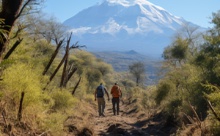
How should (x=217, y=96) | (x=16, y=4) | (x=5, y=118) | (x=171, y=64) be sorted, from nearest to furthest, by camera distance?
(x=16, y=4) → (x=217, y=96) → (x=5, y=118) → (x=171, y=64)

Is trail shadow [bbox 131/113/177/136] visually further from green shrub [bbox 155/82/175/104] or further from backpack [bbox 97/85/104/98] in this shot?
backpack [bbox 97/85/104/98]

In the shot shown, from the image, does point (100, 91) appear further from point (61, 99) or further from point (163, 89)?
point (163, 89)

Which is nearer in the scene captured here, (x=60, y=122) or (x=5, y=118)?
(x=5, y=118)

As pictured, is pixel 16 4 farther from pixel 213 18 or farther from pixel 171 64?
pixel 171 64

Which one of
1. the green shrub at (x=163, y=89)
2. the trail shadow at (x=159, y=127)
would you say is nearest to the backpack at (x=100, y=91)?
the trail shadow at (x=159, y=127)

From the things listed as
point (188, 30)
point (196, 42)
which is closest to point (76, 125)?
point (196, 42)

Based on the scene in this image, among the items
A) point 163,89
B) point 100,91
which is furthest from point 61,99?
point 163,89

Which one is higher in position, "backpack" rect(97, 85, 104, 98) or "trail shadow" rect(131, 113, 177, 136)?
"backpack" rect(97, 85, 104, 98)

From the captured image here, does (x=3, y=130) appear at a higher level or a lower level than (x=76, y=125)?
higher

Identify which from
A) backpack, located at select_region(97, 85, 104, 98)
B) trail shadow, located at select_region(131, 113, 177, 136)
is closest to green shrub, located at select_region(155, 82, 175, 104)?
trail shadow, located at select_region(131, 113, 177, 136)

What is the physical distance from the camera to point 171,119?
61.4ft

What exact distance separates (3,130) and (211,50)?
16.2 metres

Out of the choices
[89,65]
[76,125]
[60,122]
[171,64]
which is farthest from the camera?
[89,65]

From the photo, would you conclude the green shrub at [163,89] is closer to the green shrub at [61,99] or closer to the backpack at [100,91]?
the backpack at [100,91]
